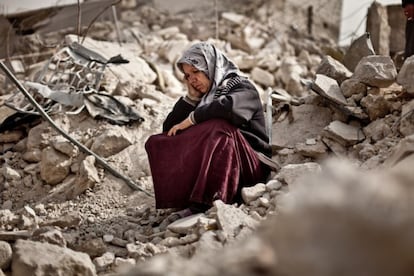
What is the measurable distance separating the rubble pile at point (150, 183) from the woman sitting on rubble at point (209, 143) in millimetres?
144

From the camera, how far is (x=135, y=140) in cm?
432

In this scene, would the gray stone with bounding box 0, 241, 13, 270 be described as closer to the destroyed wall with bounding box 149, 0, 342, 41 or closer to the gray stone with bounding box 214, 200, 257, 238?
the gray stone with bounding box 214, 200, 257, 238

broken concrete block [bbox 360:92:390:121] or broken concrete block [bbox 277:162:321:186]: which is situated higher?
broken concrete block [bbox 360:92:390:121]

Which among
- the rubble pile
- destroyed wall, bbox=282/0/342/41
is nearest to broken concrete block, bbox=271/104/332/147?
the rubble pile

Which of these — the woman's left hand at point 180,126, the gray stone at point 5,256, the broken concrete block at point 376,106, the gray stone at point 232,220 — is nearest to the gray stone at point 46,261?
the gray stone at point 5,256

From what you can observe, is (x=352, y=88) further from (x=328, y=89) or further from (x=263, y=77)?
(x=263, y=77)

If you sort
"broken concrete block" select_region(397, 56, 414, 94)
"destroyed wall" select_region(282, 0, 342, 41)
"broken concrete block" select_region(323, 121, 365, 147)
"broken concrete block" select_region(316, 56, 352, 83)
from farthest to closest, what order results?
"destroyed wall" select_region(282, 0, 342, 41)
"broken concrete block" select_region(316, 56, 352, 83)
"broken concrete block" select_region(323, 121, 365, 147)
"broken concrete block" select_region(397, 56, 414, 94)

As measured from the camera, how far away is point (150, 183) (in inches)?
156

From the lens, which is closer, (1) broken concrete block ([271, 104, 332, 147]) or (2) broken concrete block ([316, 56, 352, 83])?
(1) broken concrete block ([271, 104, 332, 147])

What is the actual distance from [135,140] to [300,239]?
122 inches

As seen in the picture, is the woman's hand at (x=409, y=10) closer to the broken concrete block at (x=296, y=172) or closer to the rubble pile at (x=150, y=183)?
the rubble pile at (x=150, y=183)

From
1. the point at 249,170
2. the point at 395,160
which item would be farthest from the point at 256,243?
the point at 249,170

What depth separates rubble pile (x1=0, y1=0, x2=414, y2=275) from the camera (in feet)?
4.50

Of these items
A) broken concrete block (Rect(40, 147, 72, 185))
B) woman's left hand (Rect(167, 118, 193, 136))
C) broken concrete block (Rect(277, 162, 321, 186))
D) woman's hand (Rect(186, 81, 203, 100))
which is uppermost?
woman's hand (Rect(186, 81, 203, 100))
